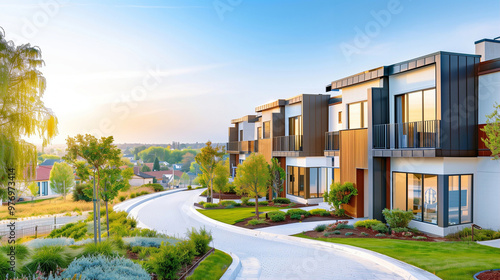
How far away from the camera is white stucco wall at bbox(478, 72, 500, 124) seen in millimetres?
12984

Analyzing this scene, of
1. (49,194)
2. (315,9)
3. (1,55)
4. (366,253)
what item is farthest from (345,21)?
(49,194)

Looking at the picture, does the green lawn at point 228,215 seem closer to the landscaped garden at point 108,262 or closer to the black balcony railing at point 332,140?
the black balcony railing at point 332,140

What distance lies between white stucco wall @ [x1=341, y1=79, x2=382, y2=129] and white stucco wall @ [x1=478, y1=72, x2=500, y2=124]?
407cm

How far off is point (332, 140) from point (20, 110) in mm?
16141

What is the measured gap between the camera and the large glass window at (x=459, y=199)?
13.3 metres

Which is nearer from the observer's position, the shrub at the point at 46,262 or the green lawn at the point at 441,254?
the shrub at the point at 46,262

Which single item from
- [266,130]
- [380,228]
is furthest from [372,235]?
[266,130]

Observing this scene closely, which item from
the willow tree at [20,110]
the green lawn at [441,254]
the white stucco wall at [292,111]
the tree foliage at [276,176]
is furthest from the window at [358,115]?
the willow tree at [20,110]

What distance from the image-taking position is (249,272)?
364 inches

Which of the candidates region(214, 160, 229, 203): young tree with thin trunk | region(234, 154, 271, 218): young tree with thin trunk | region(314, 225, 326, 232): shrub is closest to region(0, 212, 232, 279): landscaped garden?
region(314, 225, 326, 232): shrub

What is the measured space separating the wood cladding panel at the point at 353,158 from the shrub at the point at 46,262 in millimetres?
13263

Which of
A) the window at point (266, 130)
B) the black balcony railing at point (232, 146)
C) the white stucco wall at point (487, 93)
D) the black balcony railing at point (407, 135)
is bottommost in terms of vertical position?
the black balcony railing at point (232, 146)

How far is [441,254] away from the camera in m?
9.92

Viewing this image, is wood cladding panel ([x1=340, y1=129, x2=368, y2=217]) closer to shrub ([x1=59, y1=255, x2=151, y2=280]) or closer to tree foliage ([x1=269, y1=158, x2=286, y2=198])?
tree foliage ([x1=269, y1=158, x2=286, y2=198])
